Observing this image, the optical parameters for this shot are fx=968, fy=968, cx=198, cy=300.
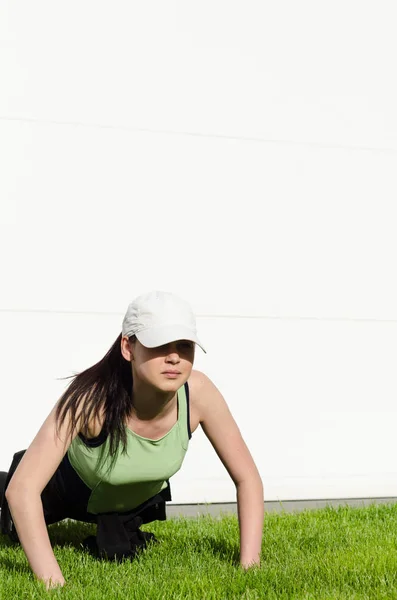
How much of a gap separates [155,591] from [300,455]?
2.53 m

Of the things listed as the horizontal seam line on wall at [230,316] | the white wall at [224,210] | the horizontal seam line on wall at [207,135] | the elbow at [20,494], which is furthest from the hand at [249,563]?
the horizontal seam line on wall at [207,135]

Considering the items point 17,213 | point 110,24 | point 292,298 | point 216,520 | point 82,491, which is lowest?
point 216,520

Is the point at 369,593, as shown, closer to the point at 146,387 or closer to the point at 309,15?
the point at 146,387

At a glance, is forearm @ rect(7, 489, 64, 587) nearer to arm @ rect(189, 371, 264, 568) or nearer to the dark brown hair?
the dark brown hair

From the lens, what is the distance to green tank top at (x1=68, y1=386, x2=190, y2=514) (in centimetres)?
340

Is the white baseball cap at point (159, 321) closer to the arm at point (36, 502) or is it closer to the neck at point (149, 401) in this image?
the neck at point (149, 401)

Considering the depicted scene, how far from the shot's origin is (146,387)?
10.8 feet

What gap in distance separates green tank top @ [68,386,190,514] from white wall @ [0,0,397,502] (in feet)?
5.56

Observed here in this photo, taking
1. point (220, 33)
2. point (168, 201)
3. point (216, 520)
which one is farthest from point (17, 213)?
point (216, 520)

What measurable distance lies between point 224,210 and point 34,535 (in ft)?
9.06

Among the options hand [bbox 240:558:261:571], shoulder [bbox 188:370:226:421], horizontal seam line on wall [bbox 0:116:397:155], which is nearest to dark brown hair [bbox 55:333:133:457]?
shoulder [bbox 188:370:226:421]

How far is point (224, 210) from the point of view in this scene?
546 centimetres

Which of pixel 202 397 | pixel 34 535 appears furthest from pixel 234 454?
pixel 34 535

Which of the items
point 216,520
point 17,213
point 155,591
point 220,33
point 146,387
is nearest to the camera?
point 155,591
